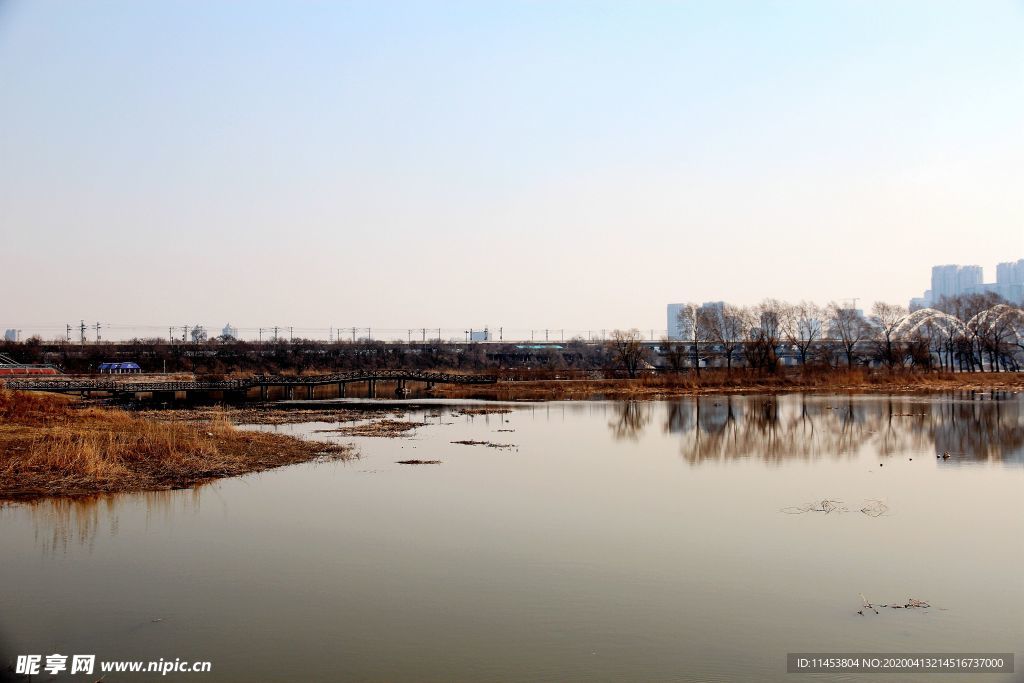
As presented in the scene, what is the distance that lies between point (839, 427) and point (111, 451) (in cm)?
2670

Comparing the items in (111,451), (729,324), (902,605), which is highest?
(729,324)

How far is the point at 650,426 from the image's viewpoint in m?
35.9

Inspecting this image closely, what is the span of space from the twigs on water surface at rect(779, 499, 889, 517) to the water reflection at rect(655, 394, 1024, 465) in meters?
7.00

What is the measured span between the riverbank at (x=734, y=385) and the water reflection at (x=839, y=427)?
909cm

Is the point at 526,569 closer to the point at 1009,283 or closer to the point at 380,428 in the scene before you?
the point at 380,428

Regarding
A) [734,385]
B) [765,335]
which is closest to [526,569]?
[734,385]

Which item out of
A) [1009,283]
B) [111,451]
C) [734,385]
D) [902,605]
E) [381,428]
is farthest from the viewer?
[1009,283]

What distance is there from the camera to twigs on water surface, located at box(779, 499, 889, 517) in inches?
660

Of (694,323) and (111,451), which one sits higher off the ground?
(694,323)

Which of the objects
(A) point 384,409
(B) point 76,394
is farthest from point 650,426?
(B) point 76,394

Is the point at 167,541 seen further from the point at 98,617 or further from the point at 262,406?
the point at 262,406

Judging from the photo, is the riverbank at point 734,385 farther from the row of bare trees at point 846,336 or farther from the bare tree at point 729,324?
the bare tree at point 729,324

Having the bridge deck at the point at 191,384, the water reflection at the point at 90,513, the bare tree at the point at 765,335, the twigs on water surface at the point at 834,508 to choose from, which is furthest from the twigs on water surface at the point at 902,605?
the bare tree at the point at 765,335

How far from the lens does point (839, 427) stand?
3422 centimetres
